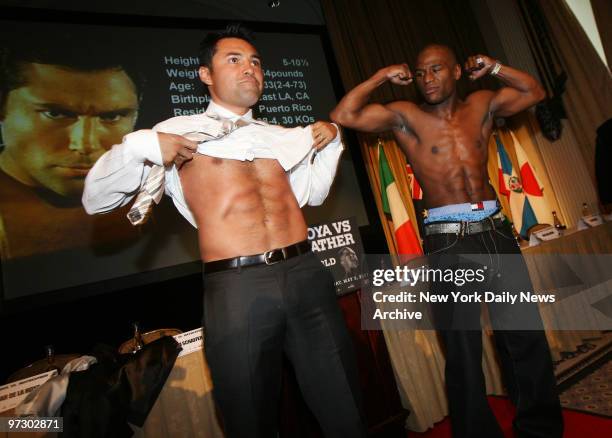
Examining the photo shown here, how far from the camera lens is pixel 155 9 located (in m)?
3.30

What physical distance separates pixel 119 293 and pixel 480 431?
2.44 meters

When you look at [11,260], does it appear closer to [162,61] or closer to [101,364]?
[101,364]

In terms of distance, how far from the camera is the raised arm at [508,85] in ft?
7.81

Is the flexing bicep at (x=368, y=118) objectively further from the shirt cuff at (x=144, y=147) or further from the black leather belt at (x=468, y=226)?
the shirt cuff at (x=144, y=147)

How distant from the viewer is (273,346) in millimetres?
1209

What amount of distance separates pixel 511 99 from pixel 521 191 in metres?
2.04

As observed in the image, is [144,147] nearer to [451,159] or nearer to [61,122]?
[451,159]

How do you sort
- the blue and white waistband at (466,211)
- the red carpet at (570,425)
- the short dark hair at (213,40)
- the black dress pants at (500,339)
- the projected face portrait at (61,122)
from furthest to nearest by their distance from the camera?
the projected face portrait at (61,122) < the blue and white waistband at (466,211) < the red carpet at (570,425) < the black dress pants at (500,339) < the short dark hair at (213,40)

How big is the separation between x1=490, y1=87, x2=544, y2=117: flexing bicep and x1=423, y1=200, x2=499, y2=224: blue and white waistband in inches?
30.5

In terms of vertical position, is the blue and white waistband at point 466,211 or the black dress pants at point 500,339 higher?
the blue and white waistband at point 466,211

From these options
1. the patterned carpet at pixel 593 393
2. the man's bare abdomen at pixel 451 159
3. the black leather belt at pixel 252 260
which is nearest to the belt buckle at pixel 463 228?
the man's bare abdomen at pixel 451 159

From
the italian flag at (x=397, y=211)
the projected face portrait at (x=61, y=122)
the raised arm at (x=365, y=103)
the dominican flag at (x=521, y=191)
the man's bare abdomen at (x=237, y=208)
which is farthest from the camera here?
the dominican flag at (x=521, y=191)

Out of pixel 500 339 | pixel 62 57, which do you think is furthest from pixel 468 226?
pixel 62 57

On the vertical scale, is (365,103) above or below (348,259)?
above
